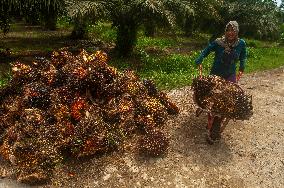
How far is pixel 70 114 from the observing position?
676 centimetres

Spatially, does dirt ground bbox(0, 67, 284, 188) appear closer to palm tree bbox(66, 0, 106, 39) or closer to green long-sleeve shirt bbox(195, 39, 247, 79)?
green long-sleeve shirt bbox(195, 39, 247, 79)

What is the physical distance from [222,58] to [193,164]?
2.07m

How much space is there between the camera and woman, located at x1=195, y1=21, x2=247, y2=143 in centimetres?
697

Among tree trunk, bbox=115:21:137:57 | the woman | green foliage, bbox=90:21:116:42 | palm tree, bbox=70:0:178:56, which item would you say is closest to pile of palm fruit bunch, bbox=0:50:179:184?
the woman

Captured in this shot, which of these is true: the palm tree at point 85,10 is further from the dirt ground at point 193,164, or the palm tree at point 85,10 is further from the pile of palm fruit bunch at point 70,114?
the dirt ground at point 193,164

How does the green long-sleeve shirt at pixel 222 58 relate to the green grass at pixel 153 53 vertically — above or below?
above

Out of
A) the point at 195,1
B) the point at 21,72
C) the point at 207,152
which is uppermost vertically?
the point at 195,1

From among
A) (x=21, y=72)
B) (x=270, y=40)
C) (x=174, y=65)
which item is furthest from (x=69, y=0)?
(x=270, y=40)

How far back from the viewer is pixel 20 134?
252 inches

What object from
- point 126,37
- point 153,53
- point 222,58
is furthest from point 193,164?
point 153,53

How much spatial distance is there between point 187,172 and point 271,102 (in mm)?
4267

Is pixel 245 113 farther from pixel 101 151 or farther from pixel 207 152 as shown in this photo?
pixel 101 151

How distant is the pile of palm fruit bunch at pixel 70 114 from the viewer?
6215 millimetres

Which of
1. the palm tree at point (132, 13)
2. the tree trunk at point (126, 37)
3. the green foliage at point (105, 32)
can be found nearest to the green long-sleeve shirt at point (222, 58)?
the palm tree at point (132, 13)
